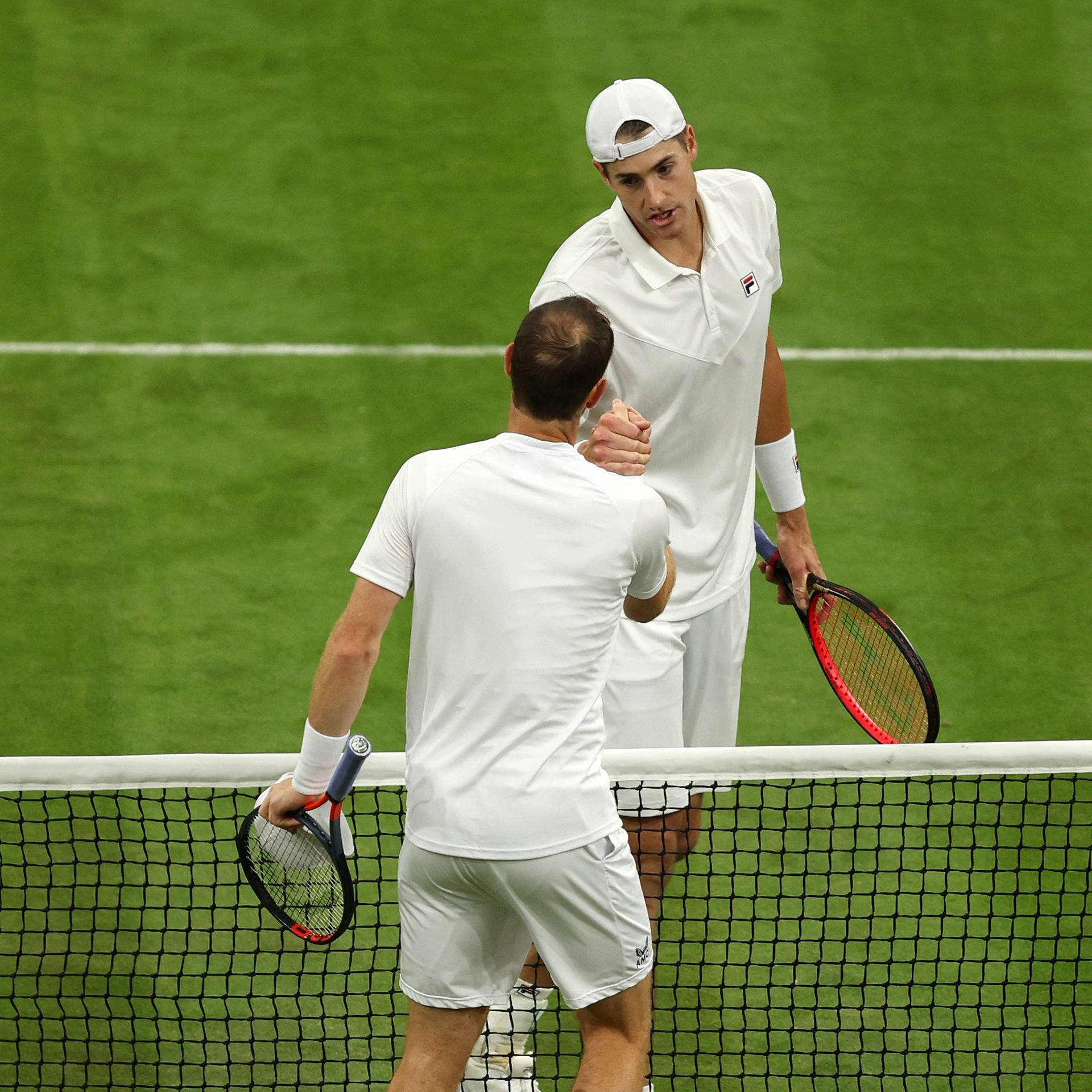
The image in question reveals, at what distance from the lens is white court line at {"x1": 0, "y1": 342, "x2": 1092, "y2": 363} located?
863 centimetres

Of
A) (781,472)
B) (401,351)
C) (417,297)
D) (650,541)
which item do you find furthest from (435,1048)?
(417,297)

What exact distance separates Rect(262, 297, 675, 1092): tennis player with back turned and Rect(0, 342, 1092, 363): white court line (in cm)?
462

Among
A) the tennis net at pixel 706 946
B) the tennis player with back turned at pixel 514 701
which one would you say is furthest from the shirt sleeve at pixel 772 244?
the tennis net at pixel 706 946

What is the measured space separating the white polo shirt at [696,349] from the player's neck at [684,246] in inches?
1.0

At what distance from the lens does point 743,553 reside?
5223 mm

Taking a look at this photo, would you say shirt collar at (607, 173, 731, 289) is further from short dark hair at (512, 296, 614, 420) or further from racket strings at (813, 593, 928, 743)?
racket strings at (813, 593, 928, 743)

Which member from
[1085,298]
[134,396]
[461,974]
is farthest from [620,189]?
[1085,298]

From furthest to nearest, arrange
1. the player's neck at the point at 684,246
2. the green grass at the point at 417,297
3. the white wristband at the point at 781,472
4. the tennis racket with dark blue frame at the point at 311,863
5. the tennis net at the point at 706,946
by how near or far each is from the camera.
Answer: the green grass at the point at 417,297, the white wristband at the point at 781,472, the tennis net at the point at 706,946, the player's neck at the point at 684,246, the tennis racket with dark blue frame at the point at 311,863

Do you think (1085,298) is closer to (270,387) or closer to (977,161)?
(977,161)

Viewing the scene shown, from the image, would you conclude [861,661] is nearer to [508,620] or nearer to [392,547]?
[508,620]

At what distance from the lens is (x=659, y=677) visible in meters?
4.96

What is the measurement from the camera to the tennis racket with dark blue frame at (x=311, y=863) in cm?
424

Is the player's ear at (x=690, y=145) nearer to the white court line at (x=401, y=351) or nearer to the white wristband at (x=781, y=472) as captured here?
the white wristband at (x=781, y=472)

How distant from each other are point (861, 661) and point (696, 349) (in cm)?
138
